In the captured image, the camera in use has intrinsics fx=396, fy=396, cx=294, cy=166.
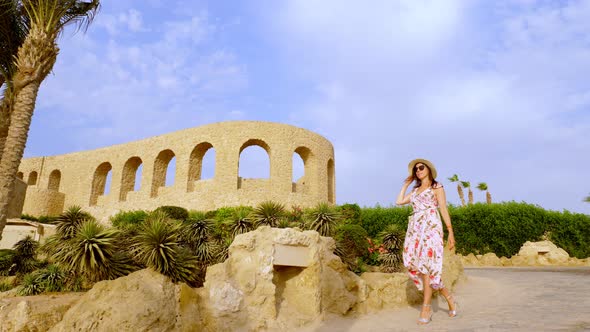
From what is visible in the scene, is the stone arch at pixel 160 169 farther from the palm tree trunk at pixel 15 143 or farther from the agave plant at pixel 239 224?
the agave plant at pixel 239 224

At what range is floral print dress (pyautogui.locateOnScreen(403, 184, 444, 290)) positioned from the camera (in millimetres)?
6180

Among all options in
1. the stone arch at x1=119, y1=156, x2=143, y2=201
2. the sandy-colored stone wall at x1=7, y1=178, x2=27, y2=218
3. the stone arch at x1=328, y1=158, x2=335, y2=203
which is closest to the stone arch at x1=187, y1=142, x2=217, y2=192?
the stone arch at x1=119, y1=156, x2=143, y2=201

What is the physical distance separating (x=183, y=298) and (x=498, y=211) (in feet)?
61.3

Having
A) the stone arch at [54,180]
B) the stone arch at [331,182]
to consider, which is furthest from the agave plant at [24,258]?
the stone arch at [54,180]

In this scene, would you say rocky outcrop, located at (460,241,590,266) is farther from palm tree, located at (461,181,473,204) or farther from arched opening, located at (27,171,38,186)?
arched opening, located at (27,171,38,186)

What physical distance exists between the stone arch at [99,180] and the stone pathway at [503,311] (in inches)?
1278

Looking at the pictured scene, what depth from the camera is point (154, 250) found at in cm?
800

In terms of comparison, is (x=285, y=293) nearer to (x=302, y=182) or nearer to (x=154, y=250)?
(x=154, y=250)

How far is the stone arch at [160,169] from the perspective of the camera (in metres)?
30.6

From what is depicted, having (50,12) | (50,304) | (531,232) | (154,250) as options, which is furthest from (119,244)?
(531,232)

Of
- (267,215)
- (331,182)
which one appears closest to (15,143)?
(267,215)

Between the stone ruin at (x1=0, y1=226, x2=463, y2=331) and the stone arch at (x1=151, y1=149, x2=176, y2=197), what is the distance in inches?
943

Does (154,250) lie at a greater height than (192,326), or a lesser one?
greater

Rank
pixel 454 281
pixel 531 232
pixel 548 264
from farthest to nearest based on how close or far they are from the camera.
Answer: pixel 531 232 → pixel 548 264 → pixel 454 281
